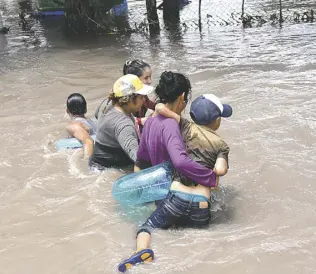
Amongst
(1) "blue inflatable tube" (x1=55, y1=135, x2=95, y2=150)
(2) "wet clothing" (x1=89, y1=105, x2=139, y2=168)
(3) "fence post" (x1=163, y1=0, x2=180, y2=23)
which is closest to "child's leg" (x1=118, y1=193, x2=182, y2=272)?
(2) "wet clothing" (x1=89, y1=105, x2=139, y2=168)

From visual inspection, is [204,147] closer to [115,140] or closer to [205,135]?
[205,135]

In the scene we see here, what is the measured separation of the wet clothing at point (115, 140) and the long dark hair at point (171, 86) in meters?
0.66

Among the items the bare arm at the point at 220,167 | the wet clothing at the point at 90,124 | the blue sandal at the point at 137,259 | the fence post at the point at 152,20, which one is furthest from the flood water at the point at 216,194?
the fence post at the point at 152,20

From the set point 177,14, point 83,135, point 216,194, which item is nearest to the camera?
point 216,194

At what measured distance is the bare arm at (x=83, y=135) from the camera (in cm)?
520

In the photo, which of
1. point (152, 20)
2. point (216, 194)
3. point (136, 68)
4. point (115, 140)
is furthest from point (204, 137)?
point (152, 20)

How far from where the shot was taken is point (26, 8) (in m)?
20.1

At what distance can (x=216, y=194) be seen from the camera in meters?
4.15

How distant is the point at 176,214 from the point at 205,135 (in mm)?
616

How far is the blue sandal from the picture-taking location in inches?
120

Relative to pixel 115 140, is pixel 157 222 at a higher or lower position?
lower

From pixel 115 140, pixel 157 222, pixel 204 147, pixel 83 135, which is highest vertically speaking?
pixel 204 147

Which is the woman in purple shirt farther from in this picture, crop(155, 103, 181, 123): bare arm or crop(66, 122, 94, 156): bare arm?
crop(66, 122, 94, 156): bare arm

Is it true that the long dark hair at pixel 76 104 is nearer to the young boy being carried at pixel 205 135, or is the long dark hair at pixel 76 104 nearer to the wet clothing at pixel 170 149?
the wet clothing at pixel 170 149
